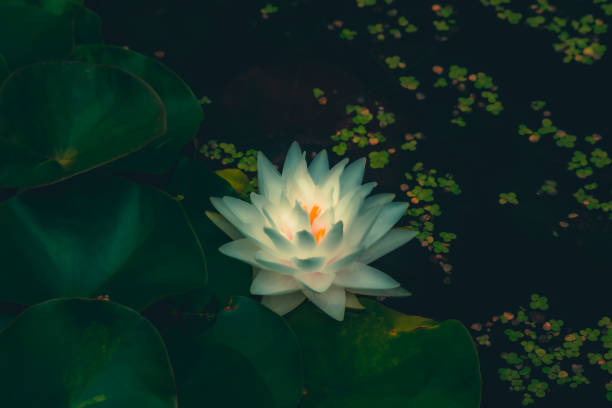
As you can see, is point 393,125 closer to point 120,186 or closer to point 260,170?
point 260,170

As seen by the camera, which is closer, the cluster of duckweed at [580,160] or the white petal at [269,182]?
the white petal at [269,182]

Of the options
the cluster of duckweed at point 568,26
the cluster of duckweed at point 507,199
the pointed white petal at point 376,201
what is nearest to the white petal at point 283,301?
the pointed white petal at point 376,201

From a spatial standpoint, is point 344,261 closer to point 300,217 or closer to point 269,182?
point 300,217

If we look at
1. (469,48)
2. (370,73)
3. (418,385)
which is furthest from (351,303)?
(469,48)

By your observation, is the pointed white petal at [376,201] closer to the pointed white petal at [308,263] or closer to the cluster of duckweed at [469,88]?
the pointed white petal at [308,263]

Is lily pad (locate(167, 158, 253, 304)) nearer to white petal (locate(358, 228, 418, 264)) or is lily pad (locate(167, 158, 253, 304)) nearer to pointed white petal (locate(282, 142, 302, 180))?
pointed white petal (locate(282, 142, 302, 180))

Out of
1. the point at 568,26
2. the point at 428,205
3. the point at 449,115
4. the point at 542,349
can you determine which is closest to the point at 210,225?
the point at 428,205

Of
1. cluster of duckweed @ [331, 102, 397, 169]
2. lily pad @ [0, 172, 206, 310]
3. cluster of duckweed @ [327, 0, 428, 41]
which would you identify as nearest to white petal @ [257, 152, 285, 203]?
lily pad @ [0, 172, 206, 310]
